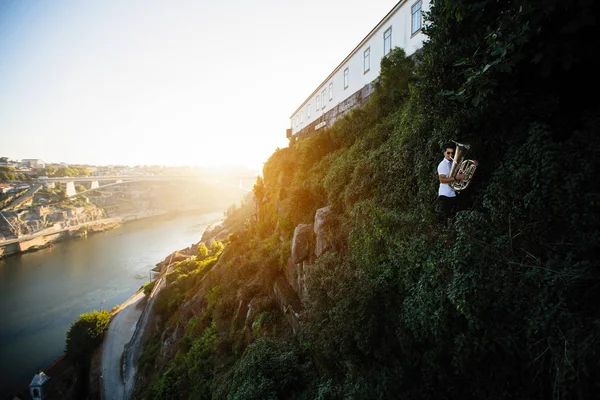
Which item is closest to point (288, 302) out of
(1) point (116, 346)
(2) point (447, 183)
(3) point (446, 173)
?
(2) point (447, 183)

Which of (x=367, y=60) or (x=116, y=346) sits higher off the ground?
(x=367, y=60)

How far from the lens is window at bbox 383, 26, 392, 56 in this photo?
1283cm

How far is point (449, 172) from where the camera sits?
4512 mm

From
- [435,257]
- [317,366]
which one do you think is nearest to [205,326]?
[317,366]

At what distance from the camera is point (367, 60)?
14875 mm

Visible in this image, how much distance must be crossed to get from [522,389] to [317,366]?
444cm

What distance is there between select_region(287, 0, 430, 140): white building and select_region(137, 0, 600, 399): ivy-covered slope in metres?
4.19

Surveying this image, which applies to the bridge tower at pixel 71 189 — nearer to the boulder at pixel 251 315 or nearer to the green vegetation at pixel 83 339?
the green vegetation at pixel 83 339

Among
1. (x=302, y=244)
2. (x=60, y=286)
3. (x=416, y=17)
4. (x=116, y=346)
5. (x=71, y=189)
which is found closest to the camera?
(x=302, y=244)

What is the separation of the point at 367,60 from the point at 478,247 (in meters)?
14.6

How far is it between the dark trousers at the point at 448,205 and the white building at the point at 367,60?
213 inches

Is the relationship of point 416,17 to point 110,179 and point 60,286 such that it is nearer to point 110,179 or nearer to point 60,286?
point 60,286

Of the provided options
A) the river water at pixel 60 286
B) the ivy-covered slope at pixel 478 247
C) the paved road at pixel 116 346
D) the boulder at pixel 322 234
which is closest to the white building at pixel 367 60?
the ivy-covered slope at pixel 478 247

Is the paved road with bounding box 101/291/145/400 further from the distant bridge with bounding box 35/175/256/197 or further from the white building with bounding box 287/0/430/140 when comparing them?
the distant bridge with bounding box 35/175/256/197
